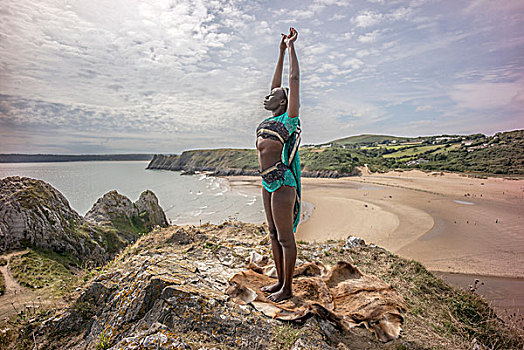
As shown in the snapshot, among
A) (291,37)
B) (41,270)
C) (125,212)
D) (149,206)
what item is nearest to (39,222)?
(41,270)

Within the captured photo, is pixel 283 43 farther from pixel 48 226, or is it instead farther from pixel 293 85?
pixel 48 226

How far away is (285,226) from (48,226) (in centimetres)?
781

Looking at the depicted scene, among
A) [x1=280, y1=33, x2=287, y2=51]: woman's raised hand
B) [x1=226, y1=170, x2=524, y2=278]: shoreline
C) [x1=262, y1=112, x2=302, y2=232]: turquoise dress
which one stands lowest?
[x1=226, y1=170, x2=524, y2=278]: shoreline

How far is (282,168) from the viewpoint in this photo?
144 inches

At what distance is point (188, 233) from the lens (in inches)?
265

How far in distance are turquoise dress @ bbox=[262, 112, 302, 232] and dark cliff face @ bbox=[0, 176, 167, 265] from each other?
526cm

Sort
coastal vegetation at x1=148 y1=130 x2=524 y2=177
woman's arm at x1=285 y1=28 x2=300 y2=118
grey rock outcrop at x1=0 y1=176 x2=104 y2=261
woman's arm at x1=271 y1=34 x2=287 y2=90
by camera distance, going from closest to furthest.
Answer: woman's arm at x1=285 y1=28 x2=300 y2=118 < woman's arm at x1=271 y1=34 x2=287 y2=90 < grey rock outcrop at x1=0 y1=176 x2=104 y2=261 < coastal vegetation at x1=148 y1=130 x2=524 y2=177

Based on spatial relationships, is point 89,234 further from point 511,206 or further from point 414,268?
point 511,206

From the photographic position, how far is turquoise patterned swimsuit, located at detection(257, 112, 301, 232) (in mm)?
3623

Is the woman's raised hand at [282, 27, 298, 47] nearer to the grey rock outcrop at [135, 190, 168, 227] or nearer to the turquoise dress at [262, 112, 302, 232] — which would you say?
the turquoise dress at [262, 112, 302, 232]

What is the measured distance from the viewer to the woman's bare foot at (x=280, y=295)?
3605 millimetres

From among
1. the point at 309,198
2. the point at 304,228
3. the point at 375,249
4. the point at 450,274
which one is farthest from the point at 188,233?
the point at 309,198

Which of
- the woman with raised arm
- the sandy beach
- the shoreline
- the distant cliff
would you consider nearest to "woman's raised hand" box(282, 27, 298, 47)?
the woman with raised arm

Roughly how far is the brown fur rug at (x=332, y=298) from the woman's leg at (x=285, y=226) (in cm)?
16
